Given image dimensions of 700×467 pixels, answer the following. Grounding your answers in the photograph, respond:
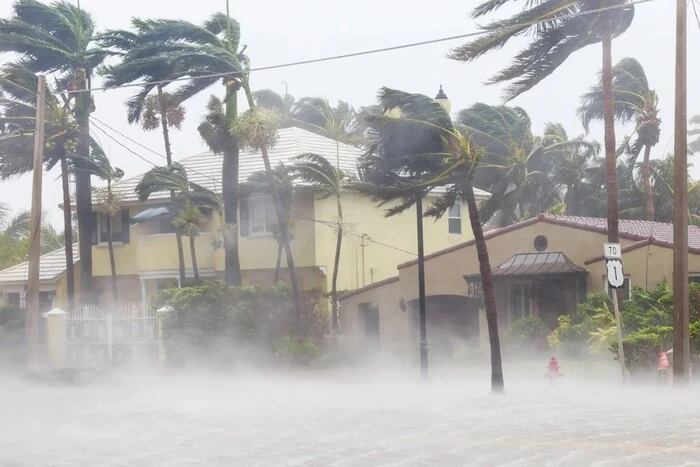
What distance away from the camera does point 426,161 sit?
24781mm

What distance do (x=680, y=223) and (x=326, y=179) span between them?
15.4 m

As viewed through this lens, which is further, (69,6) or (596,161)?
(596,161)

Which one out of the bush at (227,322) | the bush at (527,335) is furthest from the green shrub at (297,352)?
the bush at (527,335)

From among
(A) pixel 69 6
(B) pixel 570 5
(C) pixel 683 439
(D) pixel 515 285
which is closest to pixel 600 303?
(D) pixel 515 285

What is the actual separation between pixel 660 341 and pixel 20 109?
90.9 feet

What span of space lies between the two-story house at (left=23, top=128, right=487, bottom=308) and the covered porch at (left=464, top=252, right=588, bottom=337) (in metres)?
6.38

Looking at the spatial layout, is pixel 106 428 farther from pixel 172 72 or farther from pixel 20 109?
pixel 20 109

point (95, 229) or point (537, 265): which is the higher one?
point (95, 229)

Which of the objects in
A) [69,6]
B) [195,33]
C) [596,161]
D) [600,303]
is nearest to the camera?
A: [600,303]

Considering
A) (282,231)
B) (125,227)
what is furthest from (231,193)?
(125,227)

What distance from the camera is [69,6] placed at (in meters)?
42.5

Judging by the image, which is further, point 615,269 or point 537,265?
point 537,265

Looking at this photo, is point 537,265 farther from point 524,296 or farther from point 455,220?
point 455,220

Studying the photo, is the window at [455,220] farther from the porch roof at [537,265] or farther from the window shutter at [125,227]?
the window shutter at [125,227]
